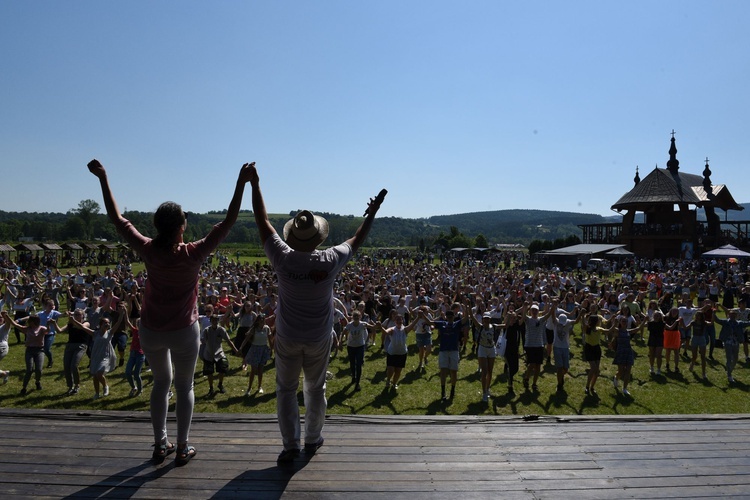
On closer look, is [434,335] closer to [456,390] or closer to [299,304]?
[456,390]

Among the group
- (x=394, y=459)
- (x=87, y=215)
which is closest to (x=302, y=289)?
(x=394, y=459)

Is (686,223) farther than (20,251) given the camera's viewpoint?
Yes

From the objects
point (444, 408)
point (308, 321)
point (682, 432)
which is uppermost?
point (308, 321)

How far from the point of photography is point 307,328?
3.21 metres

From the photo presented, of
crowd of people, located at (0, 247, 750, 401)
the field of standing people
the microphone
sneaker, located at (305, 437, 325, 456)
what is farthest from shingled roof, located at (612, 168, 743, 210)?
sneaker, located at (305, 437, 325, 456)

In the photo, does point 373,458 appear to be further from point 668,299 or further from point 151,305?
point 668,299

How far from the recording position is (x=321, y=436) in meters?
3.86

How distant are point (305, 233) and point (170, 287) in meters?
0.89

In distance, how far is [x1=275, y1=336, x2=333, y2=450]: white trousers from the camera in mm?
3269

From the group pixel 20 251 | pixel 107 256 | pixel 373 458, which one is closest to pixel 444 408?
pixel 373 458

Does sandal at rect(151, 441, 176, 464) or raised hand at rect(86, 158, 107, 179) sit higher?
raised hand at rect(86, 158, 107, 179)

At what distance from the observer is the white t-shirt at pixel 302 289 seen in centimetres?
319

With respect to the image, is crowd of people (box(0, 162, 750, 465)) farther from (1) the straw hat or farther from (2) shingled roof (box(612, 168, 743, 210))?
(2) shingled roof (box(612, 168, 743, 210))

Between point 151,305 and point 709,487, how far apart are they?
370 centimetres
